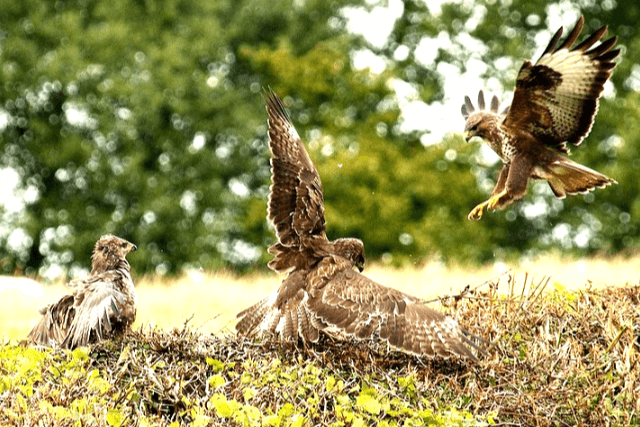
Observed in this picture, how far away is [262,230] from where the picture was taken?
837 inches

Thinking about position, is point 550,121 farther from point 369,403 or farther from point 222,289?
point 222,289

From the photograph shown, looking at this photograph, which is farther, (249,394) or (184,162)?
(184,162)

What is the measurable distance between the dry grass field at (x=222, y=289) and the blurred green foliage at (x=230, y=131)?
8877 mm

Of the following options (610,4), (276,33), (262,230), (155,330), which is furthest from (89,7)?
(155,330)

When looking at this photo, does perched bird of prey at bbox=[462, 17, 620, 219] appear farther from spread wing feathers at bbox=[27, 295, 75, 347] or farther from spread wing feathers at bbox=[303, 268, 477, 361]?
spread wing feathers at bbox=[27, 295, 75, 347]

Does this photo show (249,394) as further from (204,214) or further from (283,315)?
(204,214)

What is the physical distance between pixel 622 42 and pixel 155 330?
63.8 feet

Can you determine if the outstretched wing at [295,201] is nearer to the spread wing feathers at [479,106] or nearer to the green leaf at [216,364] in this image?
the green leaf at [216,364]

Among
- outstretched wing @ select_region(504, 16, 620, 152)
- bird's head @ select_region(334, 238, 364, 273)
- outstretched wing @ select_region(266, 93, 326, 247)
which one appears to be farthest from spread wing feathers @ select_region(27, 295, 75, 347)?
outstretched wing @ select_region(504, 16, 620, 152)

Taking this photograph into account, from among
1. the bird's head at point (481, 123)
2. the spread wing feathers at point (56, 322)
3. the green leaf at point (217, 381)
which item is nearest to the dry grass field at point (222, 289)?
the bird's head at point (481, 123)

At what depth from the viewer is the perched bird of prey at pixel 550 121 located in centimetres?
664

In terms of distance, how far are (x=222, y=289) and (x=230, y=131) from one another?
1358 cm

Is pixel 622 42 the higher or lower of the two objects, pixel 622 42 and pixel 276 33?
the lower

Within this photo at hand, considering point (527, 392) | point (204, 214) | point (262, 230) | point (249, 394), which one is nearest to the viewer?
point (249, 394)
